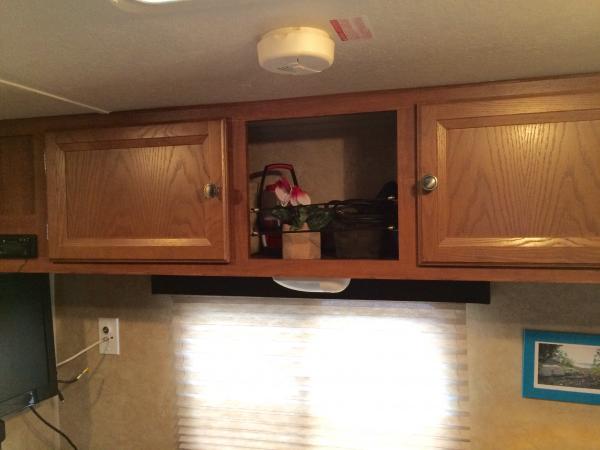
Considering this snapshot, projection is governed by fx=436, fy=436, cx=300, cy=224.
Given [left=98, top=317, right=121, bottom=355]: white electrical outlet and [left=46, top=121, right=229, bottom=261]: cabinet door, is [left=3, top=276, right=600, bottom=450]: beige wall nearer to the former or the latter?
[left=98, top=317, right=121, bottom=355]: white electrical outlet

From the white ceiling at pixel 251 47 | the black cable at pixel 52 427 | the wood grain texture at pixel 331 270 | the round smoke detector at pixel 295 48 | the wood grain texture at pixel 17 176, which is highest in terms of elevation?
the white ceiling at pixel 251 47

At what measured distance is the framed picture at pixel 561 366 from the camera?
1208 millimetres

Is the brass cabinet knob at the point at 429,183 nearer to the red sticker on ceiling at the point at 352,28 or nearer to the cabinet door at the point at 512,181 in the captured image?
the cabinet door at the point at 512,181

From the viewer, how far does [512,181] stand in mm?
941

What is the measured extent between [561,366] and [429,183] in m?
0.72

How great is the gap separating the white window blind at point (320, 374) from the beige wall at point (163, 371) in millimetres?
58

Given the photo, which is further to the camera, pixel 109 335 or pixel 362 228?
pixel 109 335

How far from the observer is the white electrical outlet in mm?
1567

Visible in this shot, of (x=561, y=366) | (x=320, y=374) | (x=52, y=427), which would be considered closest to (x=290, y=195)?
(x=320, y=374)

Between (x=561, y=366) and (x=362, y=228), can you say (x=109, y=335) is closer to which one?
(x=362, y=228)

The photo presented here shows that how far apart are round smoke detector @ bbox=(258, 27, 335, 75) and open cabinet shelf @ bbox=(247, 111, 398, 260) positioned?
0.36 meters

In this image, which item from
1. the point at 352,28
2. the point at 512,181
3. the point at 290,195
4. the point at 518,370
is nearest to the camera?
the point at 352,28

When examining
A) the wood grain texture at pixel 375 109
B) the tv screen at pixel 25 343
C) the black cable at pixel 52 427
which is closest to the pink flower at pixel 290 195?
the wood grain texture at pixel 375 109

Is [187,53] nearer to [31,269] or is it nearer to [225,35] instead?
[225,35]
